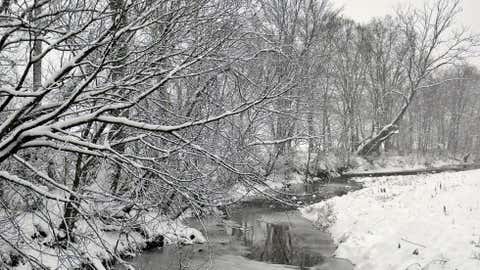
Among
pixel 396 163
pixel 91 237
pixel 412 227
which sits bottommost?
pixel 412 227

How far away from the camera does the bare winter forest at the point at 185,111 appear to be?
450 cm

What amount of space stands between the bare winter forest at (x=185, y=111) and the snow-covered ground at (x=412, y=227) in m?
2.54

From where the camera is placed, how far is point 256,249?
12.1 meters

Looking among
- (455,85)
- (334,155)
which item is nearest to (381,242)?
(334,155)

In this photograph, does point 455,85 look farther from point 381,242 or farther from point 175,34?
point 175,34

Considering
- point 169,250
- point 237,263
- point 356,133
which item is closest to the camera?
point 237,263

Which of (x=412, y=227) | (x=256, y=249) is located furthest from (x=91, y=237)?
(x=412, y=227)

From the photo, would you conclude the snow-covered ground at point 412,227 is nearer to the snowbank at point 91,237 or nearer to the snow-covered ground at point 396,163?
the snowbank at point 91,237

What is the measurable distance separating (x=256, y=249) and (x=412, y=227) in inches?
152

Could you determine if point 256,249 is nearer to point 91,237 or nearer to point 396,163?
point 91,237

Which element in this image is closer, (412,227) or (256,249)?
(412,227)

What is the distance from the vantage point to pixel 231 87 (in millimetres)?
8805

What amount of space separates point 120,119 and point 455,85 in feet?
169

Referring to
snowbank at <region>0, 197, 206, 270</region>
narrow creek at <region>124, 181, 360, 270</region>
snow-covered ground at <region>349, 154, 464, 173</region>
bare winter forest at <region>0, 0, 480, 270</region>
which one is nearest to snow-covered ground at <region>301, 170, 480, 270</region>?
narrow creek at <region>124, 181, 360, 270</region>
